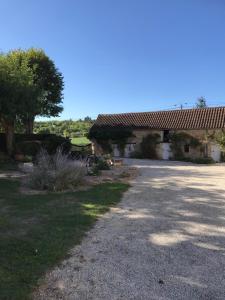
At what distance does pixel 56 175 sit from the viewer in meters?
11.7

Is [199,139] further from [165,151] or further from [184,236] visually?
[184,236]

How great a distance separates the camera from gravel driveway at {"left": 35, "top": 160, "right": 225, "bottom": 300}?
4.39 meters

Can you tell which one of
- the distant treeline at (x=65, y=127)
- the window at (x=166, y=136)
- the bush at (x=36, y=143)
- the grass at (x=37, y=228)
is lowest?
the grass at (x=37, y=228)

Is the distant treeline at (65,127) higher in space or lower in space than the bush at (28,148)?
higher

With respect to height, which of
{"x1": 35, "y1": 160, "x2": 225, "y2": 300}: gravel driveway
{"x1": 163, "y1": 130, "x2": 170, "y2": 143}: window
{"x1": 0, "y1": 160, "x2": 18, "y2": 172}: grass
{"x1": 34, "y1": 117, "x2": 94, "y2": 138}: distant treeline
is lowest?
{"x1": 35, "y1": 160, "x2": 225, "y2": 300}: gravel driveway

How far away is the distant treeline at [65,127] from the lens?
1788 inches

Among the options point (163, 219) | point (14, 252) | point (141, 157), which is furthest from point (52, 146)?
point (14, 252)

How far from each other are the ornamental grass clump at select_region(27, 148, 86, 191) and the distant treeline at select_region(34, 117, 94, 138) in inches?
Result: 1205

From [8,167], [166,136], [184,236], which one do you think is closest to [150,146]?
[166,136]

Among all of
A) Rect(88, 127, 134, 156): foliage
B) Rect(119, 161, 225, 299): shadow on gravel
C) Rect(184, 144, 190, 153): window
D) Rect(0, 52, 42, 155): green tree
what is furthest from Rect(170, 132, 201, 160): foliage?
Rect(119, 161, 225, 299): shadow on gravel

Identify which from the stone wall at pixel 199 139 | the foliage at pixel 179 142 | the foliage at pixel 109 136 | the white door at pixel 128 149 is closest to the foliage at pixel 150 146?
the stone wall at pixel 199 139

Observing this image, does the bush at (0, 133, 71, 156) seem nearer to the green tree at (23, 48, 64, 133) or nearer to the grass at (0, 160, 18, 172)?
the grass at (0, 160, 18, 172)

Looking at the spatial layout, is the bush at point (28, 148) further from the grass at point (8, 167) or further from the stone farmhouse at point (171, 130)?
the stone farmhouse at point (171, 130)

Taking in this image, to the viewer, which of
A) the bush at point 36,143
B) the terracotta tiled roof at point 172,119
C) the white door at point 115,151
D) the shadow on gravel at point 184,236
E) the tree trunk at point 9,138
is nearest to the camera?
the shadow on gravel at point 184,236
